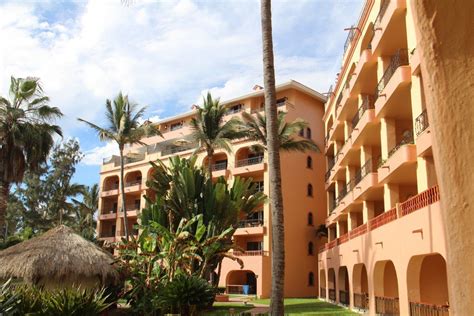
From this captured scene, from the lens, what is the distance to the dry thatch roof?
19203mm

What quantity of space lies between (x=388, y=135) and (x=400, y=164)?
156 inches

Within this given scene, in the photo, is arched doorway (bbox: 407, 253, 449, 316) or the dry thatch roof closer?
arched doorway (bbox: 407, 253, 449, 316)

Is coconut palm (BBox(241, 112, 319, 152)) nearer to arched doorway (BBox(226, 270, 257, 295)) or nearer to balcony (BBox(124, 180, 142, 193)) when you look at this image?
arched doorway (BBox(226, 270, 257, 295))

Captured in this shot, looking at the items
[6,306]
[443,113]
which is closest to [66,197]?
[6,306]

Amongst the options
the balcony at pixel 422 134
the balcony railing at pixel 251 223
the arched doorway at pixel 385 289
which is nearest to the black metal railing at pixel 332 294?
the balcony railing at pixel 251 223

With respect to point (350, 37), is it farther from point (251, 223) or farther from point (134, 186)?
point (134, 186)

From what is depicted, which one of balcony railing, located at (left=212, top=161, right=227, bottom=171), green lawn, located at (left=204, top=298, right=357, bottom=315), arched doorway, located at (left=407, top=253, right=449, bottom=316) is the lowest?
green lawn, located at (left=204, top=298, right=357, bottom=315)

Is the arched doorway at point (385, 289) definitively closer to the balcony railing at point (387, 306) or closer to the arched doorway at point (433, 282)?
the balcony railing at point (387, 306)

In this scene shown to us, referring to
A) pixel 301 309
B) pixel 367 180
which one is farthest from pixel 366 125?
pixel 301 309

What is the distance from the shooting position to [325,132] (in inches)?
1695

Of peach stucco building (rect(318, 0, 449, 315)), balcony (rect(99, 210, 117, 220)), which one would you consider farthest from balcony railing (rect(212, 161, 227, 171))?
balcony (rect(99, 210, 117, 220))

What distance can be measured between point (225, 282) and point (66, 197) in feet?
70.0

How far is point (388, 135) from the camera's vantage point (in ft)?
71.3

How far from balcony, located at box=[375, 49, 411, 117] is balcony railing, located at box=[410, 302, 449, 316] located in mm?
7991
